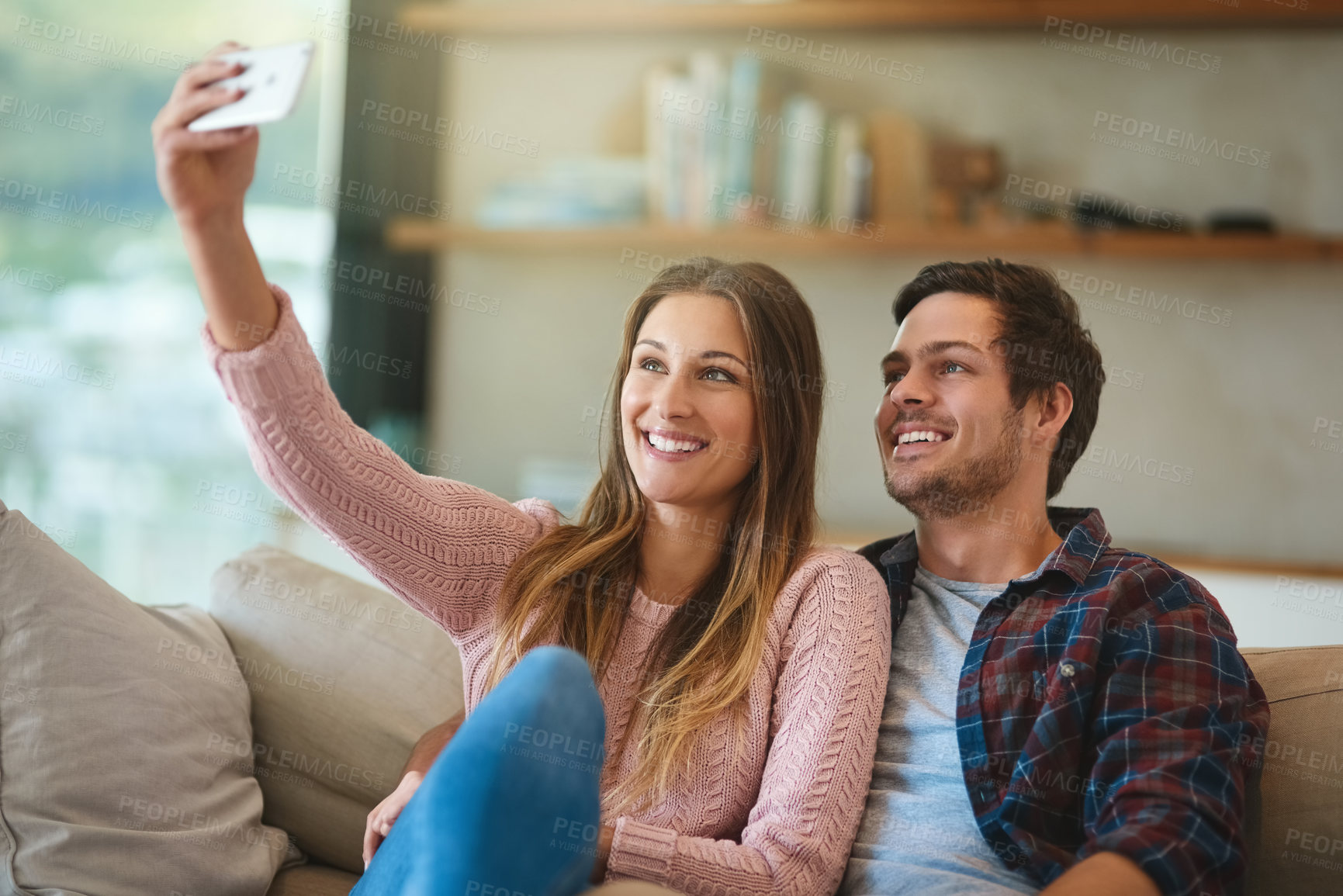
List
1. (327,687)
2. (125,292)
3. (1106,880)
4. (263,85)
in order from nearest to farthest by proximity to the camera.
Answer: (263,85) → (1106,880) → (327,687) → (125,292)

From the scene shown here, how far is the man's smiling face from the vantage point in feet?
4.96

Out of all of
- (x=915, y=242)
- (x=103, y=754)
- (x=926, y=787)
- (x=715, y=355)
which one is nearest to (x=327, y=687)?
(x=103, y=754)

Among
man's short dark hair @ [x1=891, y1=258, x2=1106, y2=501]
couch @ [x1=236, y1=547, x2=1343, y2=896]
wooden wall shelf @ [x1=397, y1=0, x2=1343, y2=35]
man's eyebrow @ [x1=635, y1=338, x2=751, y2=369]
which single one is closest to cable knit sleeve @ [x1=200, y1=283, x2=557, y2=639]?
man's eyebrow @ [x1=635, y1=338, x2=751, y2=369]

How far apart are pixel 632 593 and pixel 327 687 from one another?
52cm

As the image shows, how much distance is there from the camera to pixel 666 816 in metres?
1.30

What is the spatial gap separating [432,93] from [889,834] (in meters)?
2.63

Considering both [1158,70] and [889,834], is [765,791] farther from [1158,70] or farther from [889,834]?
[1158,70]

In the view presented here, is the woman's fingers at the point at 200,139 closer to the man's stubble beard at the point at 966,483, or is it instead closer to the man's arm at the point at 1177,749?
the man's stubble beard at the point at 966,483

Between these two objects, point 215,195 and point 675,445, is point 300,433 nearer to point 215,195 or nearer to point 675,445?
point 215,195

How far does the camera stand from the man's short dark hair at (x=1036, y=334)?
1556 mm

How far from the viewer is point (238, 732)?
1.59m

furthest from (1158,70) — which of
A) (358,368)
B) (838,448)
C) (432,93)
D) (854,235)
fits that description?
(358,368)

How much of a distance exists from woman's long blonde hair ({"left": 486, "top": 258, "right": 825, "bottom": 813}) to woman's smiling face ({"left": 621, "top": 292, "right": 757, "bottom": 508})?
0.02m

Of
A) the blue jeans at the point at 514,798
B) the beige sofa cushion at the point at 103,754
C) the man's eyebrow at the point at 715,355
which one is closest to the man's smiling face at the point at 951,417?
the man's eyebrow at the point at 715,355
